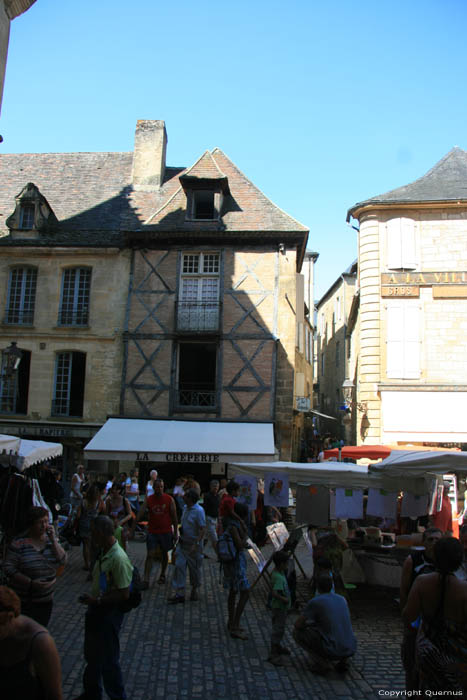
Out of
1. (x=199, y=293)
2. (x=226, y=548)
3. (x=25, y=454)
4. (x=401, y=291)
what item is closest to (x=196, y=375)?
(x=199, y=293)

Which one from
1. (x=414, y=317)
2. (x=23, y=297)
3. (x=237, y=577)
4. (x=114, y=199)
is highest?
(x=114, y=199)

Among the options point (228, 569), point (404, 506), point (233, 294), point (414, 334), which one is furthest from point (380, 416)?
point (228, 569)

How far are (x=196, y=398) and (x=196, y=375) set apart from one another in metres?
2.14

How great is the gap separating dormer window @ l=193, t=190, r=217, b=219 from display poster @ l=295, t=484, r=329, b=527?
11.1 m

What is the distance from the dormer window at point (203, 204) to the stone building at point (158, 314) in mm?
35

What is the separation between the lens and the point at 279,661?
5141 millimetres

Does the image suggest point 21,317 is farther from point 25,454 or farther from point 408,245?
point 408,245

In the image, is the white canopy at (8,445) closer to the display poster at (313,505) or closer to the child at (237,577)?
the child at (237,577)

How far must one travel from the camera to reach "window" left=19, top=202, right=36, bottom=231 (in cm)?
1733

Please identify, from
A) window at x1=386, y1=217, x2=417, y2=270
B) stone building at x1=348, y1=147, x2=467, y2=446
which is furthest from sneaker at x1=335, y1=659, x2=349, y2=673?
window at x1=386, y1=217, x2=417, y2=270

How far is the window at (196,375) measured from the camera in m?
16.0

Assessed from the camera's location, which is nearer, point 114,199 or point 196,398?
point 196,398

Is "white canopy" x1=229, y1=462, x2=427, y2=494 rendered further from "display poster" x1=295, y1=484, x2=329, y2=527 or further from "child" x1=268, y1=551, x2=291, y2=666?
"child" x1=268, y1=551, x2=291, y2=666

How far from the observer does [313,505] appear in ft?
25.8
